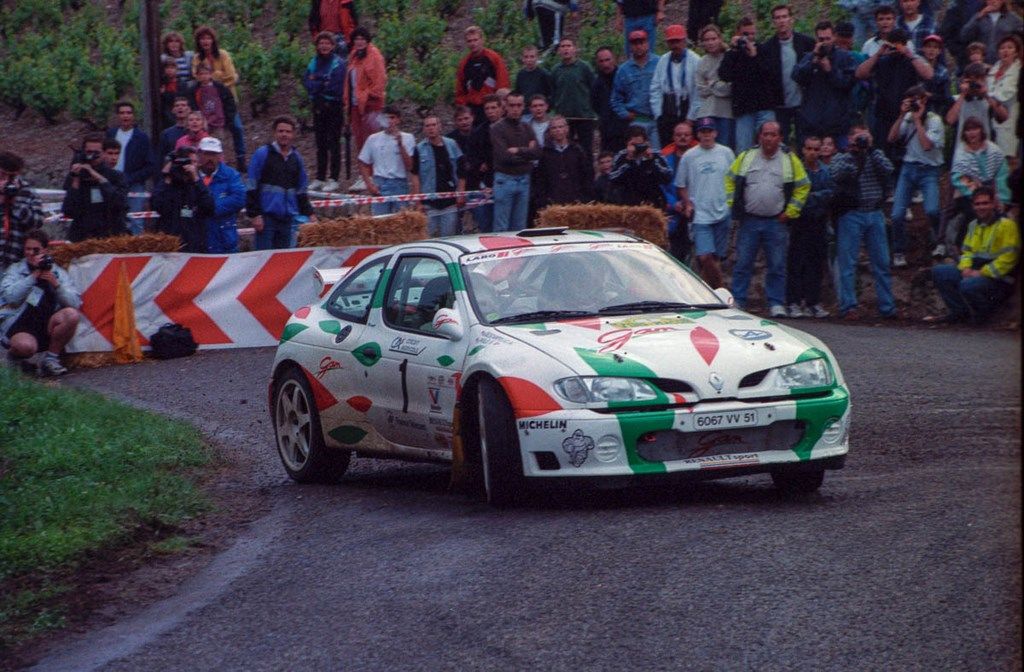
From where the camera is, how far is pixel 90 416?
13344 mm

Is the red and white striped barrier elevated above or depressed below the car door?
below

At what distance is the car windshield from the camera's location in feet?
31.3

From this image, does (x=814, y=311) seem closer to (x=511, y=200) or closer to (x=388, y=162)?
(x=511, y=200)

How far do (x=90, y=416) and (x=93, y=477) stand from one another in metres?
2.57

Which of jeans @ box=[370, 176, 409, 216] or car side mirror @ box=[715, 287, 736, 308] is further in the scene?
jeans @ box=[370, 176, 409, 216]

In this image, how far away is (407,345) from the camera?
9.88 m

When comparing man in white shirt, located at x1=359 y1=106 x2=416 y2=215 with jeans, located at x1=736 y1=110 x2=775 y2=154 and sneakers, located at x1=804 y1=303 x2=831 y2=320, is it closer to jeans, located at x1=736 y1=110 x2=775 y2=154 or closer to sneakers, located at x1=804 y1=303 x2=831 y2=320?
jeans, located at x1=736 y1=110 x2=775 y2=154

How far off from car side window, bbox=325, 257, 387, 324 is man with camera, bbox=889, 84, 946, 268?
8533 mm

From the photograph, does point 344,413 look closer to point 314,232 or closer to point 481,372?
point 481,372

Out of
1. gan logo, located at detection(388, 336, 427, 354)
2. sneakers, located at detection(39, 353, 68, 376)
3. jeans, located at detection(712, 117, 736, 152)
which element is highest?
jeans, located at detection(712, 117, 736, 152)

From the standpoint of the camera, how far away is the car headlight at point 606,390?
332 inches

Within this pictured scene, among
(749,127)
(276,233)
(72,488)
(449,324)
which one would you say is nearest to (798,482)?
(449,324)

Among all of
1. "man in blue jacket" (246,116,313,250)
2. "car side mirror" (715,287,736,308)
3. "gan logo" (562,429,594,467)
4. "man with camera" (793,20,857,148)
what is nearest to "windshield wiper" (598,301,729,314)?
"car side mirror" (715,287,736,308)

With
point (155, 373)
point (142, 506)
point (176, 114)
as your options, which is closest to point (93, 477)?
point (142, 506)
